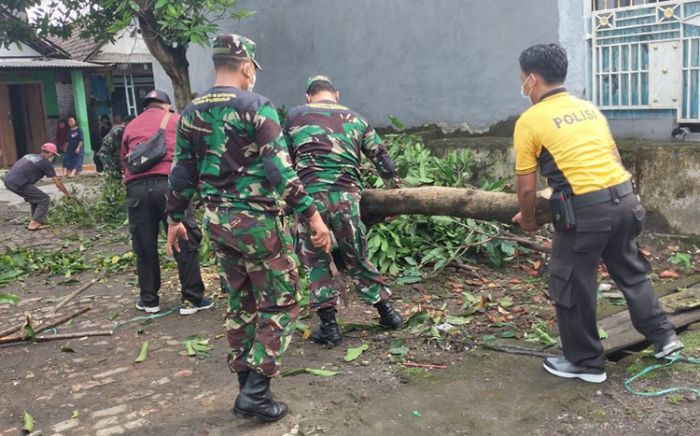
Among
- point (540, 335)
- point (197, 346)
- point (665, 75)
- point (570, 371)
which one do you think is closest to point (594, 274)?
point (570, 371)

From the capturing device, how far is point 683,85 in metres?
6.72

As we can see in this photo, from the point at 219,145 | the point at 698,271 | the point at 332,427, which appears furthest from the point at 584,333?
the point at 698,271

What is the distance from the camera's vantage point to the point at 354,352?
14.5 feet

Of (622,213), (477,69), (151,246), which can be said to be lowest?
(151,246)

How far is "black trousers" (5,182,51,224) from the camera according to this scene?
35.1ft

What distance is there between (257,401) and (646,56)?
18.4ft

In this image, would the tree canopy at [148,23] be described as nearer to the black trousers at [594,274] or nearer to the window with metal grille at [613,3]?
the window with metal grille at [613,3]

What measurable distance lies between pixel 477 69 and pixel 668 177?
9.51 ft

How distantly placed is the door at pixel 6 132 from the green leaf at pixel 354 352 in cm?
1905

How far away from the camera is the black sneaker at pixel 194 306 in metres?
5.67

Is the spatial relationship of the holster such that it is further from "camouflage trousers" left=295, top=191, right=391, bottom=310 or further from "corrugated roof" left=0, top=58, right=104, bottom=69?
"corrugated roof" left=0, top=58, right=104, bottom=69

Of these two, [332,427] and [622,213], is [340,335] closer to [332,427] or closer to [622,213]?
[332,427]

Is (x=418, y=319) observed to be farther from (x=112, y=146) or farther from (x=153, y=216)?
(x=112, y=146)

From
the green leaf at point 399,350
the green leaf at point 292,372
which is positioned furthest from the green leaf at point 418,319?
the green leaf at point 292,372
